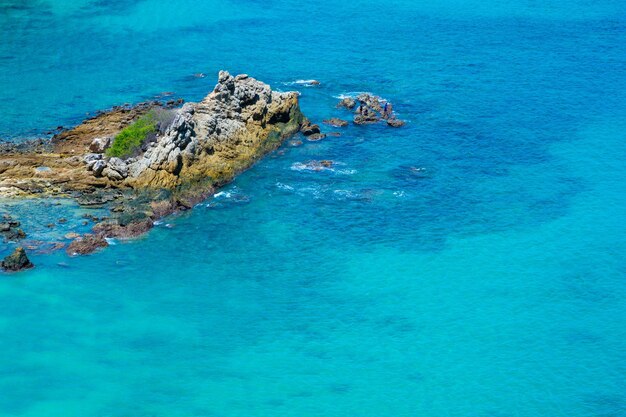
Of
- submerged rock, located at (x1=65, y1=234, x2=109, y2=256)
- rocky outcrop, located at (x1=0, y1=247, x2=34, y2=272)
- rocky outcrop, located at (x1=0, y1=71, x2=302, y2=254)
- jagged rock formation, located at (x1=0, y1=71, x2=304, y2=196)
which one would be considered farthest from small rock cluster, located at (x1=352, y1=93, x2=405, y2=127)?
rocky outcrop, located at (x1=0, y1=247, x2=34, y2=272)

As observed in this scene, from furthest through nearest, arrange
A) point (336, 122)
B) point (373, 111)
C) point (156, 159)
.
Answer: point (373, 111) < point (336, 122) < point (156, 159)

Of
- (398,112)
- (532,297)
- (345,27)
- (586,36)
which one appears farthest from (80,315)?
(586,36)

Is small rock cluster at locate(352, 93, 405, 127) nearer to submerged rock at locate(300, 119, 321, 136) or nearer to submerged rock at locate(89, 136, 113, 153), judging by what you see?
submerged rock at locate(300, 119, 321, 136)

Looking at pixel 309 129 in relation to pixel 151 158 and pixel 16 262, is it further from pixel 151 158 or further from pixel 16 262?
pixel 16 262

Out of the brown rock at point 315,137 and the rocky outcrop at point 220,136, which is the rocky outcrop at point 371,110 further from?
the rocky outcrop at point 220,136

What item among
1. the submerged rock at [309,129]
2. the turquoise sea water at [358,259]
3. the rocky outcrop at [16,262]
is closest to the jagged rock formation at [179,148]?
the submerged rock at [309,129]

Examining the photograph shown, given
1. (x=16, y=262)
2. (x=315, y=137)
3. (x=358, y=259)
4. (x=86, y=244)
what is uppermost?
(x=315, y=137)

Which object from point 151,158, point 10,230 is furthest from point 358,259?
point 10,230
